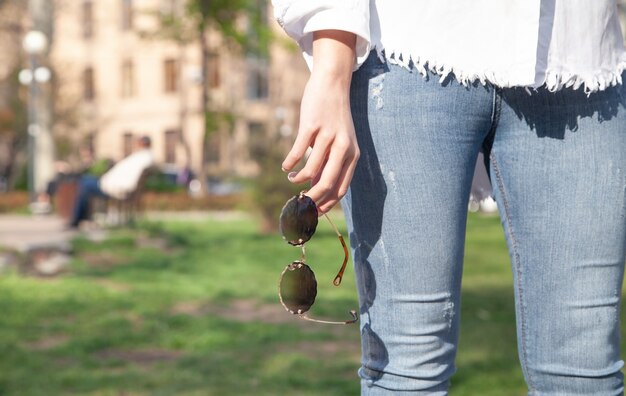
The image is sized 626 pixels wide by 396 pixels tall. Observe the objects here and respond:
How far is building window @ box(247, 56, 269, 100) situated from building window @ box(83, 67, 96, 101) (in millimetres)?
7593

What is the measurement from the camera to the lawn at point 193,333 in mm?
4453

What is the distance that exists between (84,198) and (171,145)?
30480 millimetres

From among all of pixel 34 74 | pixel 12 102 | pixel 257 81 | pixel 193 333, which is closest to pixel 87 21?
pixel 257 81

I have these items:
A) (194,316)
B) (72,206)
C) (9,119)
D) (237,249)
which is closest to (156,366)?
(194,316)

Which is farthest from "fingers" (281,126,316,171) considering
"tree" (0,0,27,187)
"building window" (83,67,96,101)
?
"building window" (83,67,96,101)

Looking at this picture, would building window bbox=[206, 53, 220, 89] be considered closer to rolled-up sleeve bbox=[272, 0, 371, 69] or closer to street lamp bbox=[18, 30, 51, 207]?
street lamp bbox=[18, 30, 51, 207]

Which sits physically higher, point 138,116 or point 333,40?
point 138,116

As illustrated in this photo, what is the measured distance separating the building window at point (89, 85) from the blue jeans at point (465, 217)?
45.0 m

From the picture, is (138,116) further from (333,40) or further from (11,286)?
(333,40)

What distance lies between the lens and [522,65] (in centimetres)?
166

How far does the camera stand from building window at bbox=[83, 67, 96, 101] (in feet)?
149

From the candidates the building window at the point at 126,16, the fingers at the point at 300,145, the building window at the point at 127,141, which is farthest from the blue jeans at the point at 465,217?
the building window at the point at 127,141

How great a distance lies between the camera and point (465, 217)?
1.71 metres

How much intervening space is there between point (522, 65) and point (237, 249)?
397 inches
